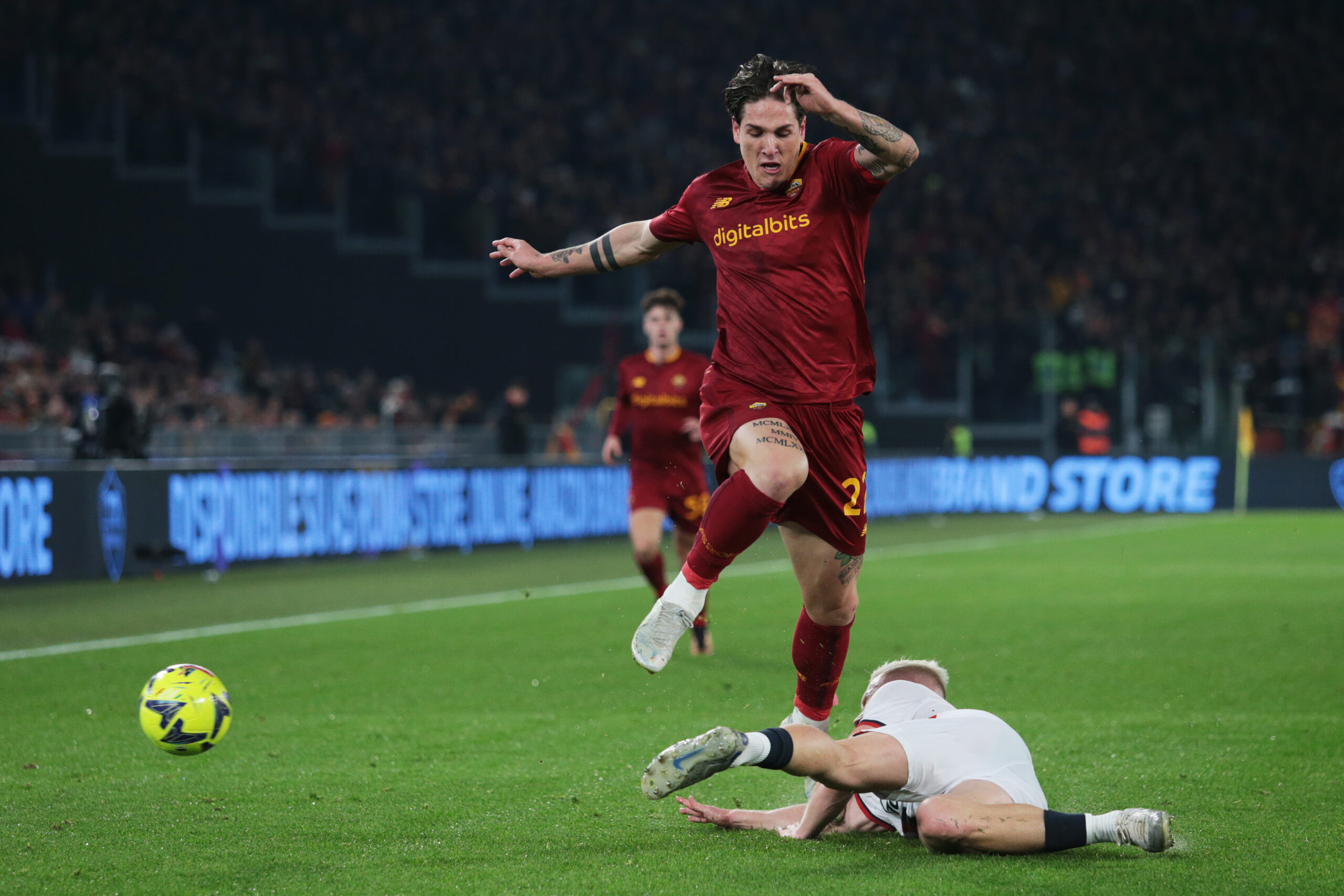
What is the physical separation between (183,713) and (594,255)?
2.28m

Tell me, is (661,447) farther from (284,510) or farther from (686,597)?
(284,510)

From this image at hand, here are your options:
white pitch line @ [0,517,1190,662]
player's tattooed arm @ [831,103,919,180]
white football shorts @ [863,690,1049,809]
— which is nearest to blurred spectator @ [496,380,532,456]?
white pitch line @ [0,517,1190,662]

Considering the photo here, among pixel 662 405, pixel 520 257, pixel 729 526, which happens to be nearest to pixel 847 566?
pixel 729 526

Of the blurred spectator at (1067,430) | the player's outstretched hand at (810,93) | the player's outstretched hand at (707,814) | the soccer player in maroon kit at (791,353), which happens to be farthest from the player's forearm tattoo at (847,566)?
the blurred spectator at (1067,430)

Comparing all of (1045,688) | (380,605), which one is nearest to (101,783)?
(1045,688)

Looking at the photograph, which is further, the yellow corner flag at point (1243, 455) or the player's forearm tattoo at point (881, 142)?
the yellow corner flag at point (1243, 455)

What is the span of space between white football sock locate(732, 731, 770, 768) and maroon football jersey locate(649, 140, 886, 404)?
4.51 ft

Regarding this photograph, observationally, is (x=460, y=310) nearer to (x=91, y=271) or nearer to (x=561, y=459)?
(x=91, y=271)

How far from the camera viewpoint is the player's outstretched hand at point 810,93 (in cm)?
452

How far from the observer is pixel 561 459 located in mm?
20141

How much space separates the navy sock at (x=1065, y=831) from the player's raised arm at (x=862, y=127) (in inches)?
81.7

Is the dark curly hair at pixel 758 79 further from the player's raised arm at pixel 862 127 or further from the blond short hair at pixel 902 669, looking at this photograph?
the blond short hair at pixel 902 669

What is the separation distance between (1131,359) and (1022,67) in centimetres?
1336

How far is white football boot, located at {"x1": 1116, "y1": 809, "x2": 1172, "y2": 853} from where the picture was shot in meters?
4.24
